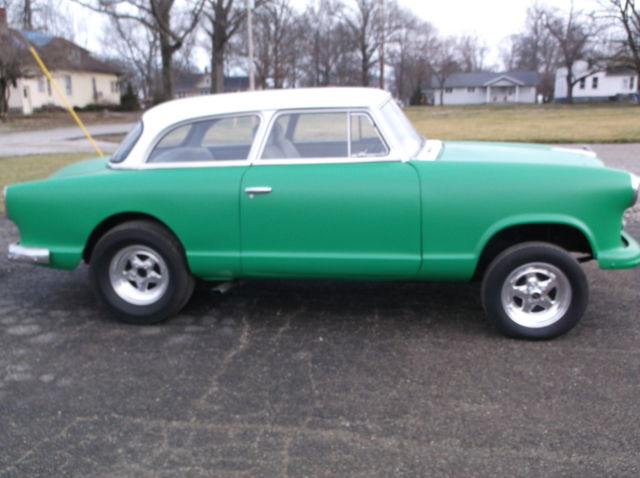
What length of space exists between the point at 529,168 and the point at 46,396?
326cm

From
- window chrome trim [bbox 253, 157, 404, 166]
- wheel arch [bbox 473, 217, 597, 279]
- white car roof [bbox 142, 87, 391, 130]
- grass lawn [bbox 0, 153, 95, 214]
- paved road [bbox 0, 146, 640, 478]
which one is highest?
white car roof [bbox 142, 87, 391, 130]

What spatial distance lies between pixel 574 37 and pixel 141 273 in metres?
76.1

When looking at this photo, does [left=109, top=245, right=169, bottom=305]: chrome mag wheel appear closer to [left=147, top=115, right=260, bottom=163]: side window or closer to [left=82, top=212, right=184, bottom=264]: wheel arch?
[left=82, top=212, right=184, bottom=264]: wheel arch

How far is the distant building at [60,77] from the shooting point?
38688 mm

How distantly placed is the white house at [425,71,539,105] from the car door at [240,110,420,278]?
87.5 metres

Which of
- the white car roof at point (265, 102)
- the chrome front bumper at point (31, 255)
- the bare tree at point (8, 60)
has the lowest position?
the chrome front bumper at point (31, 255)

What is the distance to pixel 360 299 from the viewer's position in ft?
16.8

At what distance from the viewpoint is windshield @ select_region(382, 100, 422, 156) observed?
450 cm

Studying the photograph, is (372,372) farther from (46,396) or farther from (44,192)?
(44,192)

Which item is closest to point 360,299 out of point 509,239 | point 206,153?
point 509,239

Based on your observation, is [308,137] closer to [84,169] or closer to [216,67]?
[84,169]

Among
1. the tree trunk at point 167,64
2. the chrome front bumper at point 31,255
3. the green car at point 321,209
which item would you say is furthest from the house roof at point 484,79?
the chrome front bumper at point 31,255

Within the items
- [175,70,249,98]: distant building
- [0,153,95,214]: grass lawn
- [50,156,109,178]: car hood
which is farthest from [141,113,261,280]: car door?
[175,70,249,98]: distant building

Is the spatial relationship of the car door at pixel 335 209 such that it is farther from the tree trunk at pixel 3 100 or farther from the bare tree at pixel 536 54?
the bare tree at pixel 536 54
